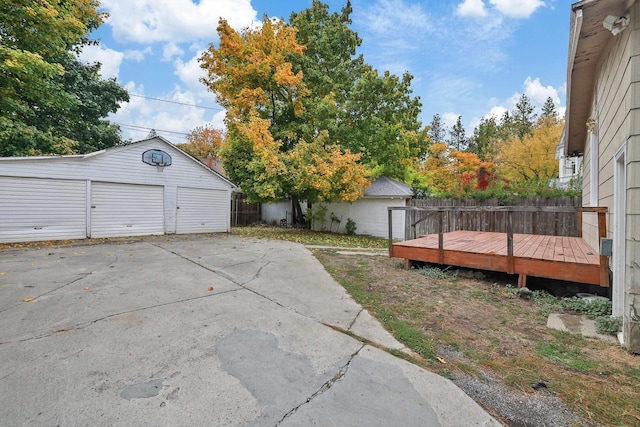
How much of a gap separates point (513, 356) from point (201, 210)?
1199 centimetres

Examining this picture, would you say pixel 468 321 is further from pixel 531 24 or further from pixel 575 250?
pixel 531 24

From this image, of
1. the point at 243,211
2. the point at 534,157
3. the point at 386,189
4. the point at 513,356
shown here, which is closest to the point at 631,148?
the point at 513,356

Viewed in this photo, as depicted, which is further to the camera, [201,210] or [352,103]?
[352,103]

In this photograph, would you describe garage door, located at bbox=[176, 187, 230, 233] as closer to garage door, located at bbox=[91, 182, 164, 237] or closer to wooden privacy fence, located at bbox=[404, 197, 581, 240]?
garage door, located at bbox=[91, 182, 164, 237]

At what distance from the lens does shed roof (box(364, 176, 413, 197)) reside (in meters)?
11.8

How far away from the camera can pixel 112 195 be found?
10.2 meters

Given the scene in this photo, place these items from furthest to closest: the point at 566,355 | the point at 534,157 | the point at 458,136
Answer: the point at 458,136 < the point at 534,157 < the point at 566,355

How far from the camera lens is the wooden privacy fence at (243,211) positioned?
17203 millimetres

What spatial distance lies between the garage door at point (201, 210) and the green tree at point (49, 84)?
17.8ft

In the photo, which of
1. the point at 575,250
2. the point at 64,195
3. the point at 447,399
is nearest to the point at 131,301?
the point at 447,399

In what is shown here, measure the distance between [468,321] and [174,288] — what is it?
3886 mm

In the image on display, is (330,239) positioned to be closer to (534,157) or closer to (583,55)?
(583,55)

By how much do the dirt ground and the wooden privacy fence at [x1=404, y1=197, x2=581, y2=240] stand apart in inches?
141

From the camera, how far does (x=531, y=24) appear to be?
950 centimetres
